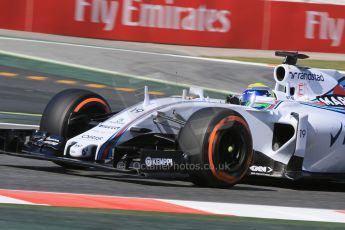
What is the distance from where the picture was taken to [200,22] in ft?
66.9

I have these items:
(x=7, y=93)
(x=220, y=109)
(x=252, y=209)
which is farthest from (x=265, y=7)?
(x=252, y=209)

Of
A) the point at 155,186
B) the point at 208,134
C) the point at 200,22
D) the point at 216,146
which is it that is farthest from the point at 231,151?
the point at 200,22

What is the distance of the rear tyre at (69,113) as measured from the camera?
310 inches

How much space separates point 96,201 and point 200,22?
586 inches

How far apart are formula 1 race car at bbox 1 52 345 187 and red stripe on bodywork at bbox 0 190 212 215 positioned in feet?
2.72

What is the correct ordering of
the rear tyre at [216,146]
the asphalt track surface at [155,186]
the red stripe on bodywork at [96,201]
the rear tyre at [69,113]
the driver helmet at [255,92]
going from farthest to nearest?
the driver helmet at [255,92] → the rear tyre at [69,113] → the rear tyre at [216,146] → the asphalt track surface at [155,186] → the red stripe on bodywork at [96,201]

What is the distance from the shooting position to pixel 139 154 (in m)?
7.30

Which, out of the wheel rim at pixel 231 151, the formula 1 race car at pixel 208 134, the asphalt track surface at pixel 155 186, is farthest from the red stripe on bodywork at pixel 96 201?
the wheel rim at pixel 231 151

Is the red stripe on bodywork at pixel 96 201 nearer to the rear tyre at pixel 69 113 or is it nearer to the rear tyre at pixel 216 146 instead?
the rear tyre at pixel 216 146

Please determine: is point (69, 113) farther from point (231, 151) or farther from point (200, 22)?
point (200, 22)

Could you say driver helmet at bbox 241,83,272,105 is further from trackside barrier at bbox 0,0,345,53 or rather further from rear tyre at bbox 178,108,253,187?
trackside barrier at bbox 0,0,345,53

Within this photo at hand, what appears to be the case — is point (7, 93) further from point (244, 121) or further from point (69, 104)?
point (244, 121)

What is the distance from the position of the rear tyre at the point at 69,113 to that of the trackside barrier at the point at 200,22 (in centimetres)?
1157

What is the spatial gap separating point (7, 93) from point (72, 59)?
335cm
